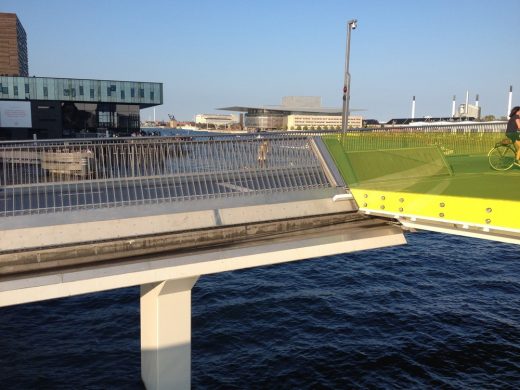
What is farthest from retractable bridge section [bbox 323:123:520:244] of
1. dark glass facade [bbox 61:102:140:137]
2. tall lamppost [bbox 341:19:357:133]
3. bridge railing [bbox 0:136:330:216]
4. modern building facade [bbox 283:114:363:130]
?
modern building facade [bbox 283:114:363:130]

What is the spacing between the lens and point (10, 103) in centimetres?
4931

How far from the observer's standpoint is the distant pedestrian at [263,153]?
38.1 feet

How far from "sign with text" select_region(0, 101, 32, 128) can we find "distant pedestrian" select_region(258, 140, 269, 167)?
46.0 metres

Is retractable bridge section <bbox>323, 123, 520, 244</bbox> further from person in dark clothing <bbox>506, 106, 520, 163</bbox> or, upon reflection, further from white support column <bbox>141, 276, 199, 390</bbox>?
white support column <bbox>141, 276, 199, 390</bbox>

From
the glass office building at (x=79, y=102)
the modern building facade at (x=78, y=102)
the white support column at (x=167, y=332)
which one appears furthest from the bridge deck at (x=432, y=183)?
the glass office building at (x=79, y=102)

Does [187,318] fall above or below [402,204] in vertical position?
below

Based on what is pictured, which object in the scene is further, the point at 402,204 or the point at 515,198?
the point at 402,204

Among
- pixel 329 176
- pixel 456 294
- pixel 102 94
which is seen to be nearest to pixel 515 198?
pixel 329 176

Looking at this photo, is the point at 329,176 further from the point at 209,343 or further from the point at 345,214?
the point at 209,343

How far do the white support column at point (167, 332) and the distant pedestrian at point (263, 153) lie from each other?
4365 millimetres

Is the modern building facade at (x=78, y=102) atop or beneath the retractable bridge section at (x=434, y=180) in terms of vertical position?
atop

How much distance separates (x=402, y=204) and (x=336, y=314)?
681 centimetres

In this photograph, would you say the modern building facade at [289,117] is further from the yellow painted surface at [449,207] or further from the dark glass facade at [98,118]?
the yellow painted surface at [449,207]

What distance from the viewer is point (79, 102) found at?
61.3 metres
